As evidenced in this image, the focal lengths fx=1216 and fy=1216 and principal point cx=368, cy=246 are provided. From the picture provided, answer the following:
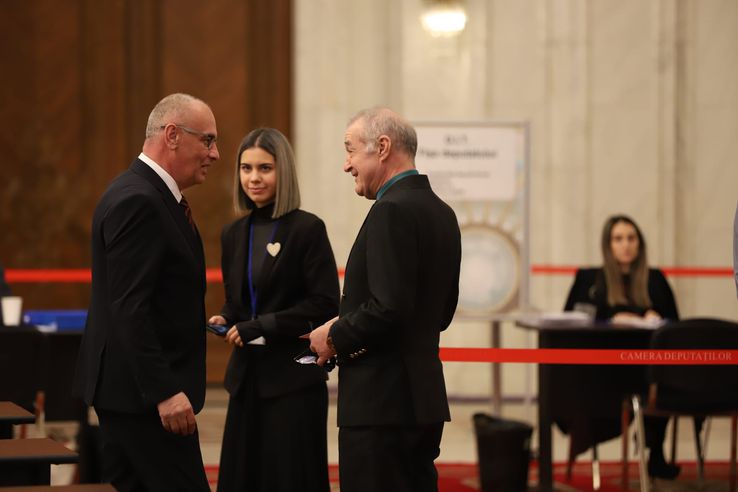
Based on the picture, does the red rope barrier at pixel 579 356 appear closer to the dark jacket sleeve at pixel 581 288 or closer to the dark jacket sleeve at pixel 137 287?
the dark jacket sleeve at pixel 137 287

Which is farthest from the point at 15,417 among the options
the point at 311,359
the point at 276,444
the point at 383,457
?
the point at 276,444

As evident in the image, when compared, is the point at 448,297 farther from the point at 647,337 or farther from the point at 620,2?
the point at 620,2

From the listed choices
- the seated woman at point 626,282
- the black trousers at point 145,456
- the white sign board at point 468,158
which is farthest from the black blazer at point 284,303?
the seated woman at point 626,282

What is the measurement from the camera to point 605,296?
775 cm

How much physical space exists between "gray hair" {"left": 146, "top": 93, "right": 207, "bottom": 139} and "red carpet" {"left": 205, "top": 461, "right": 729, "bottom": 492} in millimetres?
3129

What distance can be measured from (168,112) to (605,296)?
4502 millimetres

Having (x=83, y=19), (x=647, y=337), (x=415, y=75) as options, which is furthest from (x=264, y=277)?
(x=83, y=19)

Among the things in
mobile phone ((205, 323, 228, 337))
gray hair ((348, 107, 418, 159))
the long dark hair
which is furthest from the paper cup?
gray hair ((348, 107, 418, 159))

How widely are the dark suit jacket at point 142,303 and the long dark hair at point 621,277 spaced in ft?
14.3

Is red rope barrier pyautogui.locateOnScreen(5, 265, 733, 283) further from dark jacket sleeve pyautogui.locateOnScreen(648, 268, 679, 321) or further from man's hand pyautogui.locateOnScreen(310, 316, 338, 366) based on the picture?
man's hand pyautogui.locateOnScreen(310, 316, 338, 366)

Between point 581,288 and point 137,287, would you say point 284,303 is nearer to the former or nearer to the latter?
point 137,287

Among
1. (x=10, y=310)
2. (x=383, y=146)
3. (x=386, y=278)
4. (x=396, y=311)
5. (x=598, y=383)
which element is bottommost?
(x=598, y=383)

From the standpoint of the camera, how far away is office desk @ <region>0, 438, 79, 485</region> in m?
3.22

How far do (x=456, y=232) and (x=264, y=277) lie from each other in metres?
1.12
